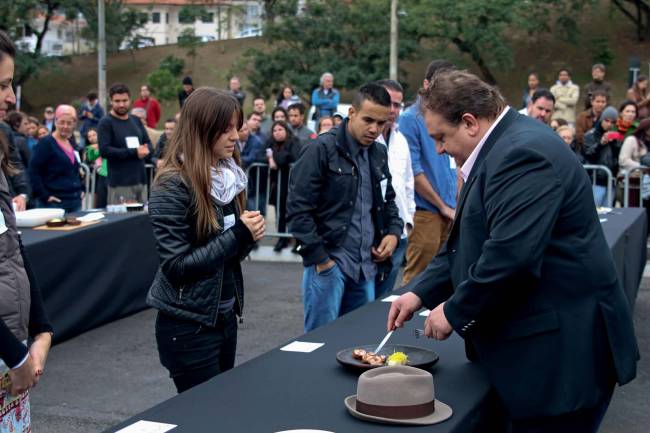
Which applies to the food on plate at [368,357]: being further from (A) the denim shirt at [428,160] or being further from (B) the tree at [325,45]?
(B) the tree at [325,45]

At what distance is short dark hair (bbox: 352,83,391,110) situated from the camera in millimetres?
4516

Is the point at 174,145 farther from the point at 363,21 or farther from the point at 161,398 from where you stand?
the point at 363,21

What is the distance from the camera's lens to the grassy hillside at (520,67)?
31.8m

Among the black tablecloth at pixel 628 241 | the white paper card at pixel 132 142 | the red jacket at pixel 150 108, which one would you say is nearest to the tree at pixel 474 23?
the red jacket at pixel 150 108

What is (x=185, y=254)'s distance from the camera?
3209 mm

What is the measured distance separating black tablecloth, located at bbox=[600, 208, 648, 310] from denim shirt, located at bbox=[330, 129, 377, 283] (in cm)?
183

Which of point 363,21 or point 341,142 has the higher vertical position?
point 363,21

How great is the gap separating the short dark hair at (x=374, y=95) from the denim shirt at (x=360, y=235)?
203mm

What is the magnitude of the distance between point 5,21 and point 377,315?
112 feet

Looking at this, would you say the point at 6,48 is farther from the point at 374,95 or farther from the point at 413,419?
the point at 374,95

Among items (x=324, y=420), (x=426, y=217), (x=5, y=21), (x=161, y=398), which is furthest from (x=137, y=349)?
(x=5, y=21)

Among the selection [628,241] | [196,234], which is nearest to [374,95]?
[196,234]

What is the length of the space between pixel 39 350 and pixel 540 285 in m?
1.46

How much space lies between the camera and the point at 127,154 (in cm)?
879
